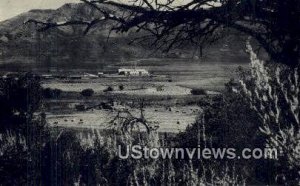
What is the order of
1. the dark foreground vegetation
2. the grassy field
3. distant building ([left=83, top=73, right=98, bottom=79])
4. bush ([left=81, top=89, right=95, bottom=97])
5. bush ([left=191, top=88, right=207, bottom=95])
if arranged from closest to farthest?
the dark foreground vegetation < the grassy field < bush ([left=191, top=88, right=207, bottom=95]) < bush ([left=81, top=89, right=95, bottom=97]) < distant building ([left=83, top=73, right=98, bottom=79])

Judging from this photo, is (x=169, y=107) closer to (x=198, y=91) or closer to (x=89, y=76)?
(x=198, y=91)

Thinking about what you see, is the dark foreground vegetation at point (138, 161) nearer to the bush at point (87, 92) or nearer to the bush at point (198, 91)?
the bush at point (198, 91)

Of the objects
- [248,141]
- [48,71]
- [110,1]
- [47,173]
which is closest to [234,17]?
[110,1]

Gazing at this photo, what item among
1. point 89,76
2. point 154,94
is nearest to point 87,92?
point 89,76

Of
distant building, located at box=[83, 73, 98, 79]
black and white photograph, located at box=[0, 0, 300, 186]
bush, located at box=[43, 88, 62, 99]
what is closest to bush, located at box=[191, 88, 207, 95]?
black and white photograph, located at box=[0, 0, 300, 186]

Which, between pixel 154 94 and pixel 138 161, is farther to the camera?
pixel 154 94

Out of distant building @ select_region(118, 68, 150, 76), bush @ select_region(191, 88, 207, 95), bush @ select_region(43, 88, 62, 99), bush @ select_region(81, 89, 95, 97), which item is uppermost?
distant building @ select_region(118, 68, 150, 76)

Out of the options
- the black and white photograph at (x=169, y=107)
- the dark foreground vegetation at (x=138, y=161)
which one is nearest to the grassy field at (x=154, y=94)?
the black and white photograph at (x=169, y=107)

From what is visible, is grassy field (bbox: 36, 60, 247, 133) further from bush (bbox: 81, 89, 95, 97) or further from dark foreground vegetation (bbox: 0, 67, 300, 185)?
dark foreground vegetation (bbox: 0, 67, 300, 185)

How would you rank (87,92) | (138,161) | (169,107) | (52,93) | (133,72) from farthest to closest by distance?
(133,72)
(87,92)
(52,93)
(169,107)
(138,161)
